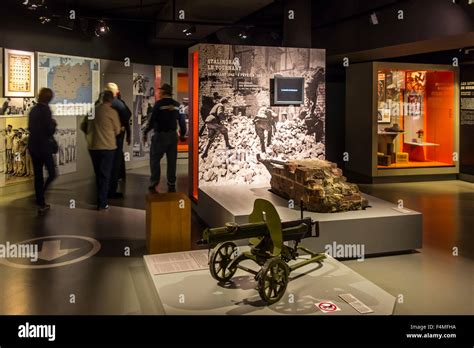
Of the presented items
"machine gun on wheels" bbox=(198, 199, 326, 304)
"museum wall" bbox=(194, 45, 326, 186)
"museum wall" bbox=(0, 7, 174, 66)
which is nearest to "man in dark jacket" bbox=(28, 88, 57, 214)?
"museum wall" bbox=(194, 45, 326, 186)

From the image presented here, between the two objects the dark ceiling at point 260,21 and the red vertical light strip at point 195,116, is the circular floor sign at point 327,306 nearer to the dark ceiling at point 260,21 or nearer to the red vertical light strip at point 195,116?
the red vertical light strip at point 195,116

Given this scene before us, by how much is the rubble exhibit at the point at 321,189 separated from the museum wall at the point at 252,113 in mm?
1368

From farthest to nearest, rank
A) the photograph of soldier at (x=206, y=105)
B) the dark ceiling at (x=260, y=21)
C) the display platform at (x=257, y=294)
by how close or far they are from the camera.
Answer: the dark ceiling at (x=260, y=21), the photograph of soldier at (x=206, y=105), the display platform at (x=257, y=294)

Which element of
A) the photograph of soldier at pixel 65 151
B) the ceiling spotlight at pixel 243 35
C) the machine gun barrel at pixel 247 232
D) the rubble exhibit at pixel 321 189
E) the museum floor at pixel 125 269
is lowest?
the museum floor at pixel 125 269

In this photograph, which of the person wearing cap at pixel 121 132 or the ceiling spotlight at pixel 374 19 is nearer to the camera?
the person wearing cap at pixel 121 132

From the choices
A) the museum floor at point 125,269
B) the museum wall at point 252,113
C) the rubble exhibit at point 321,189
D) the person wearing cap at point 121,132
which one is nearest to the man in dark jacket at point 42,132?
the museum floor at point 125,269

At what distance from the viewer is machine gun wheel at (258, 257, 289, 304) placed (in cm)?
359

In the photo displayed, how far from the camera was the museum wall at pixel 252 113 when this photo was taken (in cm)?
727

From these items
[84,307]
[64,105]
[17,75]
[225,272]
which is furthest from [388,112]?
[84,307]

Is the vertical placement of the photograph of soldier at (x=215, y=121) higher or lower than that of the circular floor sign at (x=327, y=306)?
higher

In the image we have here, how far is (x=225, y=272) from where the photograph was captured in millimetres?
4113

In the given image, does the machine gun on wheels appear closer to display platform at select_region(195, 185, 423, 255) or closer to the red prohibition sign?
the red prohibition sign

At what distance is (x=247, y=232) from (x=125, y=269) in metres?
1.62

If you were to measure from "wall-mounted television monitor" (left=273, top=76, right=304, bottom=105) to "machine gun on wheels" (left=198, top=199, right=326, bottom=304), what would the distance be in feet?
11.8
